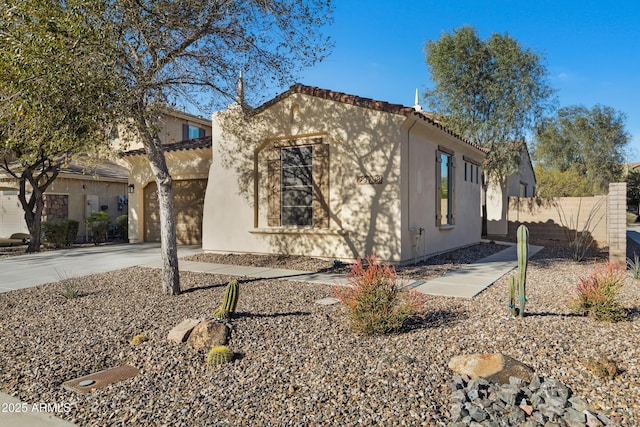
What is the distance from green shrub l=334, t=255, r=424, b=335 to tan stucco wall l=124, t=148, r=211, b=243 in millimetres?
10822

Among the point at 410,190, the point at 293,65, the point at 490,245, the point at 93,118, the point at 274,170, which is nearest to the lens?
the point at 93,118

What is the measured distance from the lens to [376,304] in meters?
5.13

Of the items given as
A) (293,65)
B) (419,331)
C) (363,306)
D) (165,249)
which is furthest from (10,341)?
(293,65)

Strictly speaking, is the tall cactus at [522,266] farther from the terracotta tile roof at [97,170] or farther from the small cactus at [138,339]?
the terracotta tile roof at [97,170]

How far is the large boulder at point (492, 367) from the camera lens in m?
3.87

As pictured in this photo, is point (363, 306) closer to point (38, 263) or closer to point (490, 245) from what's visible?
point (38, 263)

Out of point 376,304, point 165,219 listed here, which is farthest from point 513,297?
point 165,219

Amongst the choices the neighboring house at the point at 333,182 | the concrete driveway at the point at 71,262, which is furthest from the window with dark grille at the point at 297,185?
the concrete driveway at the point at 71,262

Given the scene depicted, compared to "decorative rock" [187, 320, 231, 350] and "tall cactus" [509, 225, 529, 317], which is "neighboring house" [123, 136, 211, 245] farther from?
"tall cactus" [509, 225, 529, 317]

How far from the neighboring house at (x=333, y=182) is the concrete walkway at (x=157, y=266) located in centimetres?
143

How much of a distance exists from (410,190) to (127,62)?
6588 mm

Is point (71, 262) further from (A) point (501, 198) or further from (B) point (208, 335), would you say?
(A) point (501, 198)

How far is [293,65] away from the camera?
9.75 metres

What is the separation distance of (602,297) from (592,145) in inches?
1393
